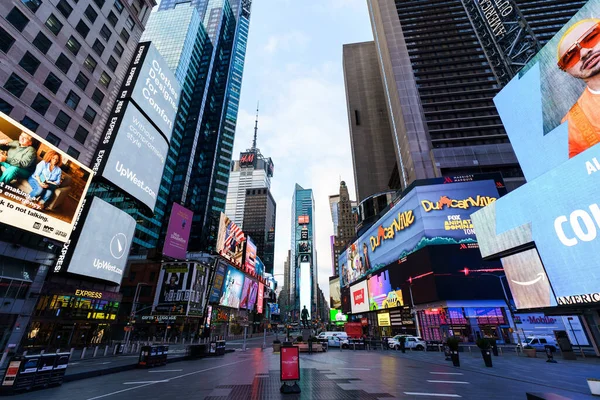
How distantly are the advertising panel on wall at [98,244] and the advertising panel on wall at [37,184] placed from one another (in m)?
2.56

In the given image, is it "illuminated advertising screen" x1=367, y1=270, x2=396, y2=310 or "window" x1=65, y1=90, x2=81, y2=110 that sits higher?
"window" x1=65, y1=90, x2=81, y2=110

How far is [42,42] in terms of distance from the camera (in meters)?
29.7

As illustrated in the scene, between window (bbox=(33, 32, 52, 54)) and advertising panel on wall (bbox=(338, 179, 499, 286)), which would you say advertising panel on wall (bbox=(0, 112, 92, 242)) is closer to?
window (bbox=(33, 32, 52, 54))

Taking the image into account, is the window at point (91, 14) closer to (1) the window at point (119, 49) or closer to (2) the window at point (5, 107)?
(1) the window at point (119, 49)

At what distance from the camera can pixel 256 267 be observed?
10619 centimetres

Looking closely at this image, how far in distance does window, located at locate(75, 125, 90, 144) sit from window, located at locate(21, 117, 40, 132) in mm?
4668

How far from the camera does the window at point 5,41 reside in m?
26.0

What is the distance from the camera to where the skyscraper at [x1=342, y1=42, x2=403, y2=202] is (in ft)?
373

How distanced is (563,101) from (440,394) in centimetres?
2647

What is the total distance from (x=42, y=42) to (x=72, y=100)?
6215 mm

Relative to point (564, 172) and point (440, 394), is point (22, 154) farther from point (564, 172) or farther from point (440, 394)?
point (564, 172)

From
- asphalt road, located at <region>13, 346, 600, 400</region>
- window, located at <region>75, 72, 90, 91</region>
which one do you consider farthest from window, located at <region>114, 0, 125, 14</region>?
asphalt road, located at <region>13, 346, 600, 400</region>

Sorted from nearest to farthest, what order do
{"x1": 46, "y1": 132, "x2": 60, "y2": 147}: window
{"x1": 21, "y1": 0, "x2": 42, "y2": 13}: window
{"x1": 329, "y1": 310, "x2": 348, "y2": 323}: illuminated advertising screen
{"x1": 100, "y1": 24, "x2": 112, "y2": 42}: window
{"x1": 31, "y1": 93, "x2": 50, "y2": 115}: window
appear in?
{"x1": 21, "y1": 0, "x2": 42, "y2": 13}: window
{"x1": 31, "y1": 93, "x2": 50, "y2": 115}: window
{"x1": 46, "y1": 132, "x2": 60, "y2": 147}: window
{"x1": 100, "y1": 24, "x2": 112, "y2": 42}: window
{"x1": 329, "y1": 310, "x2": 348, "y2": 323}: illuminated advertising screen

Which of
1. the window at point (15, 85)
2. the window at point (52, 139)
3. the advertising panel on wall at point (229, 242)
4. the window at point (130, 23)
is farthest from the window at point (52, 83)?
the advertising panel on wall at point (229, 242)
